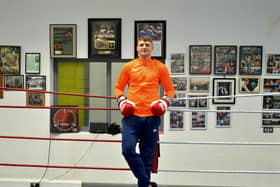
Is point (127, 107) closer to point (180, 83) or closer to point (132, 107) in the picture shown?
point (132, 107)

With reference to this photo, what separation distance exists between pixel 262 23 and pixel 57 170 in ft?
10.3

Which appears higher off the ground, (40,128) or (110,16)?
(110,16)

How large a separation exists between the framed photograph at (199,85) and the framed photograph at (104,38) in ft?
3.14

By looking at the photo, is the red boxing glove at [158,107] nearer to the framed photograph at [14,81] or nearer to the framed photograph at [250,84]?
the framed photograph at [250,84]

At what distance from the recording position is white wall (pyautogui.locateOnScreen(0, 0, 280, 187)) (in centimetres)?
324

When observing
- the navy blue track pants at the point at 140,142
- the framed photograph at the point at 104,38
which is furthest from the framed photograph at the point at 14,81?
the navy blue track pants at the point at 140,142

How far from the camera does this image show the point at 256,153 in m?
3.32

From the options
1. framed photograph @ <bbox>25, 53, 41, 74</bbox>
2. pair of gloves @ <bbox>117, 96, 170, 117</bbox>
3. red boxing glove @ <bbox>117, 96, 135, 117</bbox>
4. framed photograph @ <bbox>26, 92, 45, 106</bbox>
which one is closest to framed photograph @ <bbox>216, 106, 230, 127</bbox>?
pair of gloves @ <bbox>117, 96, 170, 117</bbox>

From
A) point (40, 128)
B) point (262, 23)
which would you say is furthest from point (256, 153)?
point (40, 128)

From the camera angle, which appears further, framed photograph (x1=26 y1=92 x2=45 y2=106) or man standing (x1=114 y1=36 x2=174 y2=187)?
framed photograph (x1=26 y1=92 x2=45 y2=106)

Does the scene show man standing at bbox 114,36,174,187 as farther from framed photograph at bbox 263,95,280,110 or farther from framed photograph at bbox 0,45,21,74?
framed photograph at bbox 0,45,21,74

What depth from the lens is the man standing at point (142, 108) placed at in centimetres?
180

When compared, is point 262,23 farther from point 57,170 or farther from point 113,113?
point 57,170

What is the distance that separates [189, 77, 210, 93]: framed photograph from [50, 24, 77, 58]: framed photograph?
4.91ft
